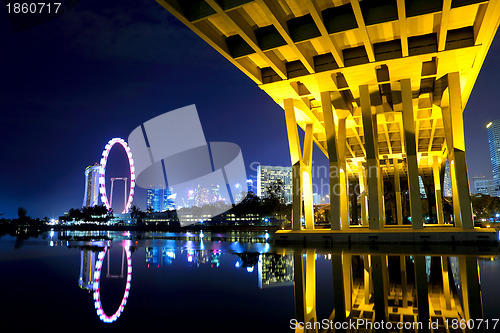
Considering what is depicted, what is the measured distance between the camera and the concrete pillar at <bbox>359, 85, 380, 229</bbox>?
2227 cm

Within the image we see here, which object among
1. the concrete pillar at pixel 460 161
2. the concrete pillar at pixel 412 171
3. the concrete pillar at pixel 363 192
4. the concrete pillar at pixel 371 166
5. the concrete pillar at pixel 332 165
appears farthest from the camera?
the concrete pillar at pixel 363 192

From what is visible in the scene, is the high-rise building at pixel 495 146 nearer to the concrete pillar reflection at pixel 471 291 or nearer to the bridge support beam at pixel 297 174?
the bridge support beam at pixel 297 174

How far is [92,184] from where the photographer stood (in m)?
105

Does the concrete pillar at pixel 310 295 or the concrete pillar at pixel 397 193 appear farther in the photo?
the concrete pillar at pixel 397 193

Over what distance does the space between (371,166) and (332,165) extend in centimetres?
277

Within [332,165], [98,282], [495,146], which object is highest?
[495,146]

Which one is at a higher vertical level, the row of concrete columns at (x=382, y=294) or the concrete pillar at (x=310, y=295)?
the row of concrete columns at (x=382, y=294)

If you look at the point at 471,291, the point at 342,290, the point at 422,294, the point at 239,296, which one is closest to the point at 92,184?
the point at 239,296

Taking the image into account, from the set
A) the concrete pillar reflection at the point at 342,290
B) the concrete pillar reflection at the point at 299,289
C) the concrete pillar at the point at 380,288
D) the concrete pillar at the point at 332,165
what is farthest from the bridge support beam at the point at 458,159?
the concrete pillar reflection at the point at 299,289

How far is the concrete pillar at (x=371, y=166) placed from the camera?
22266mm

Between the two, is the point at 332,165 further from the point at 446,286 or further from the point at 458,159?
the point at 446,286

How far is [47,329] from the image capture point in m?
4.69

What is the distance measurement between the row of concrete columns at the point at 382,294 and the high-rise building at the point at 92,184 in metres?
103

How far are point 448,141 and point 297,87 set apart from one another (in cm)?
1157
